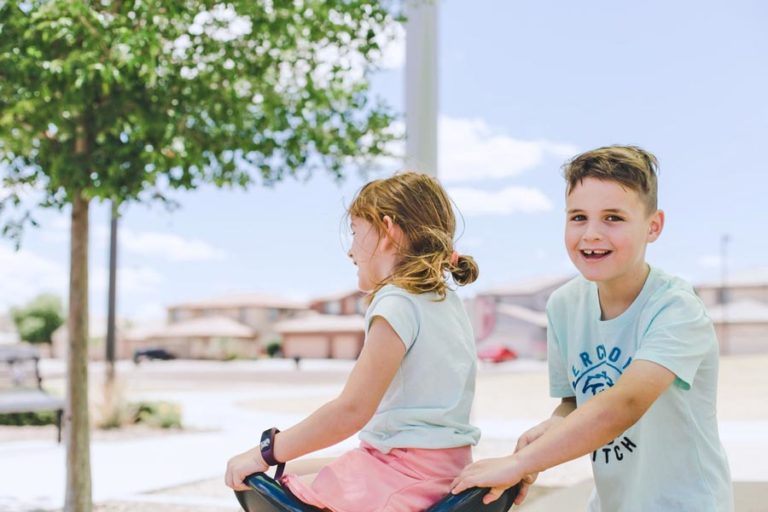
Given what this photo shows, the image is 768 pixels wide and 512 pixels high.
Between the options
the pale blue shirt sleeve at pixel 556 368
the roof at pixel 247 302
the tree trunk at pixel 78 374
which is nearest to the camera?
the pale blue shirt sleeve at pixel 556 368

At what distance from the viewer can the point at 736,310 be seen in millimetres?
29781

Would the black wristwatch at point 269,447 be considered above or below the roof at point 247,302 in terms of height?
below

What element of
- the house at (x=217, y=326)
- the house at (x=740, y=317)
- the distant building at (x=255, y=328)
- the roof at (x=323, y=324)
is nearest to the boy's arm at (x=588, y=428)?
the house at (x=740, y=317)

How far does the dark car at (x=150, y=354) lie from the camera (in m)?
46.5

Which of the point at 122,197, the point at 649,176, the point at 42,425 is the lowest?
the point at 42,425

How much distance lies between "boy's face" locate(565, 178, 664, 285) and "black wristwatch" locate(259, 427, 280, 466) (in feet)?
1.98

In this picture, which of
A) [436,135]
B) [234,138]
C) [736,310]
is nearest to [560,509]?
[436,135]

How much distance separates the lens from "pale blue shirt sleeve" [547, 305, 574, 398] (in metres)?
1.83

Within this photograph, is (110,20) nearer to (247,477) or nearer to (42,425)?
(247,477)

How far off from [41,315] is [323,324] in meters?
17.5

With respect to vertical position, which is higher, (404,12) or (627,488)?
(404,12)

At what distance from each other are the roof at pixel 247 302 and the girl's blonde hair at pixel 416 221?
55251mm

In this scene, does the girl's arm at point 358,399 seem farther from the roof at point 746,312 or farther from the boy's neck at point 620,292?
the roof at point 746,312

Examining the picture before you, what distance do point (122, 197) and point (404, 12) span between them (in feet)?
5.80
